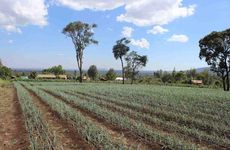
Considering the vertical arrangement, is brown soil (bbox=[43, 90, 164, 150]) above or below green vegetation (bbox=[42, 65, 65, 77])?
below

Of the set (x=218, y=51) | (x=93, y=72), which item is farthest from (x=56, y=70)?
(x=218, y=51)

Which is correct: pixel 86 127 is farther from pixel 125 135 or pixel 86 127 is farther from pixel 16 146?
pixel 16 146

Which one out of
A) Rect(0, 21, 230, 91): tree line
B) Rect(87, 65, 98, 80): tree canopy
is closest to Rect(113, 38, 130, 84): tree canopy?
Rect(0, 21, 230, 91): tree line

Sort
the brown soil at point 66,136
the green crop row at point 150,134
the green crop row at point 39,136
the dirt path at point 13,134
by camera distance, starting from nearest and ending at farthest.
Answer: the green crop row at point 39,136 < the green crop row at point 150,134 < the brown soil at point 66,136 < the dirt path at point 13,134

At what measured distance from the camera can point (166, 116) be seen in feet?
41.4

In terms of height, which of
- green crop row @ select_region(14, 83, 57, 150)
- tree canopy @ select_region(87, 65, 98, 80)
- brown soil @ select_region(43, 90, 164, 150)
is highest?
tree canopy @ select_region(87, 65, 98, 80)

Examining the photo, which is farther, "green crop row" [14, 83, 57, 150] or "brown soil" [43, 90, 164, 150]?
"brown soil" [43, 90, 164, 150]

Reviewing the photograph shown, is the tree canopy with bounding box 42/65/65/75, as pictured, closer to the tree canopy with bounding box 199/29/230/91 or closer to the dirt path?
the tree canopy with bounding box 199/29/230/91

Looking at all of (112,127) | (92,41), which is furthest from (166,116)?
(92,41)

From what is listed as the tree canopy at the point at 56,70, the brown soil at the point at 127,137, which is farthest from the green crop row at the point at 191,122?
the tree canopy at the point at 56,70

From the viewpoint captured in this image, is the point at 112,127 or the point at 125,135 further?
the point at 112,127

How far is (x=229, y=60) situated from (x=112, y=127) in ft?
118

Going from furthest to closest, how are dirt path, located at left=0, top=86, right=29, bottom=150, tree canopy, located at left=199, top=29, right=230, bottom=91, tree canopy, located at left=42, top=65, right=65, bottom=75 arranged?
tree canopy, located at left=42, top=65, right=65, bottom=75, tree canopy, located at left=199, top=29, right=230, bottom=91, dirt path, located at left=0, top=86, right=29, bottom=150

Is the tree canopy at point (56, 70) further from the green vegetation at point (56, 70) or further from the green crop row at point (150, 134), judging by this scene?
the green crop row at point (150, 134)
